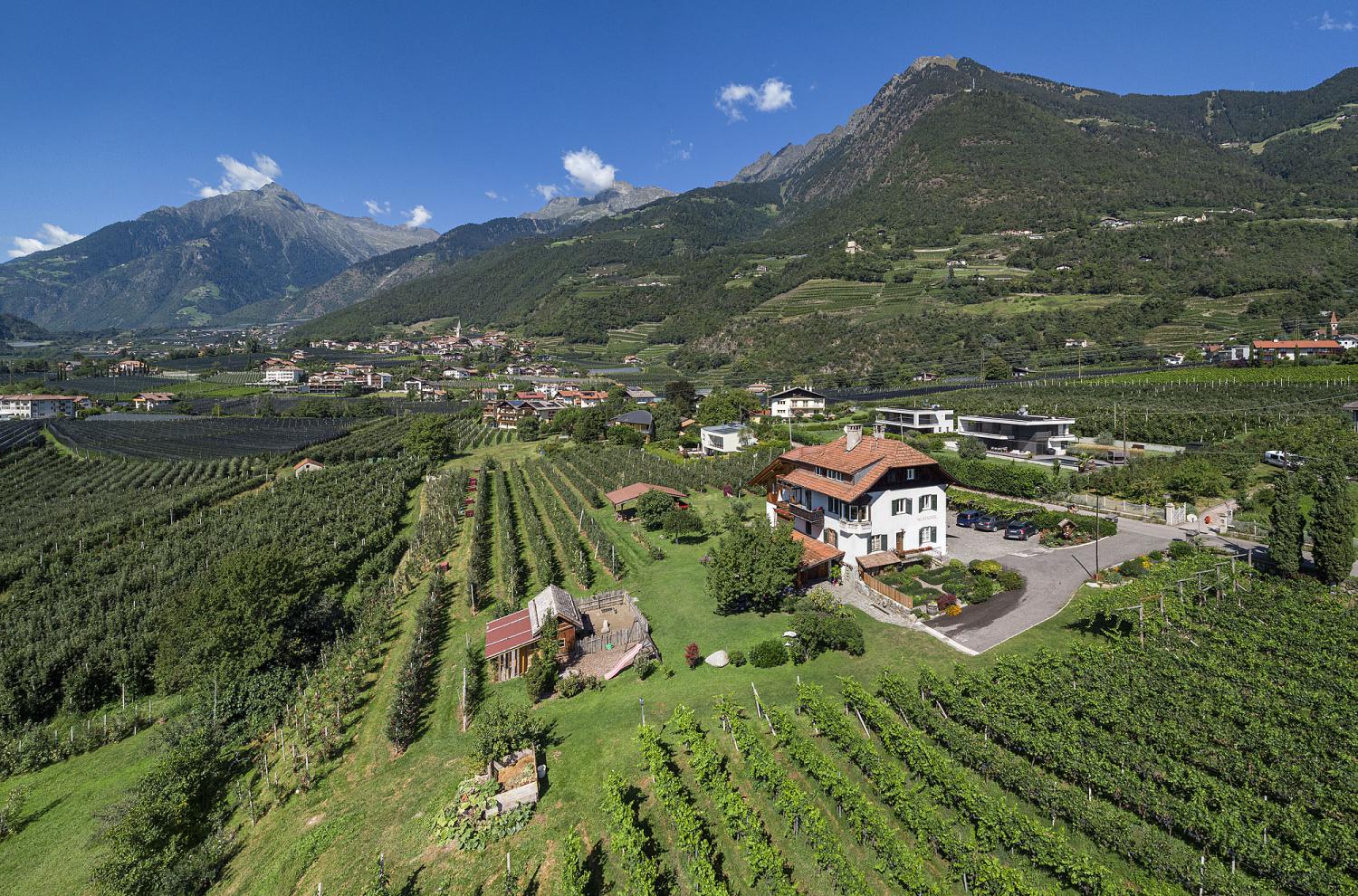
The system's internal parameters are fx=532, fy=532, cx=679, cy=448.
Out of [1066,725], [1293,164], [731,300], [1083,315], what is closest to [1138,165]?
[1293,164]

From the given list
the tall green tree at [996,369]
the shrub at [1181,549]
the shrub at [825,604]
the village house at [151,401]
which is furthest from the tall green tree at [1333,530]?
the village house at [151,401]

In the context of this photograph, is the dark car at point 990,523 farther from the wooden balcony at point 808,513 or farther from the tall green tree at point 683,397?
the tall green tree at point 683,397

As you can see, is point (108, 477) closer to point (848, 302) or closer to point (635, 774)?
point (635, 774)

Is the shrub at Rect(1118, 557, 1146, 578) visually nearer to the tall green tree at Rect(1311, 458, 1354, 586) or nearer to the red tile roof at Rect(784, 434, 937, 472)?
the tall green tree at Rect(1311, 458, 1354, 586)

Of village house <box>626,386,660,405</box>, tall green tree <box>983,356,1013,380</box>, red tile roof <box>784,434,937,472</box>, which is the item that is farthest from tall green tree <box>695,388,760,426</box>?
tall green tree <box>983,356,1013,380</box>

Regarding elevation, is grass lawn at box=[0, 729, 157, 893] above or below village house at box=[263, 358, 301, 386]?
below

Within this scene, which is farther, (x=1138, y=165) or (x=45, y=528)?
(x=1138, y=165)
